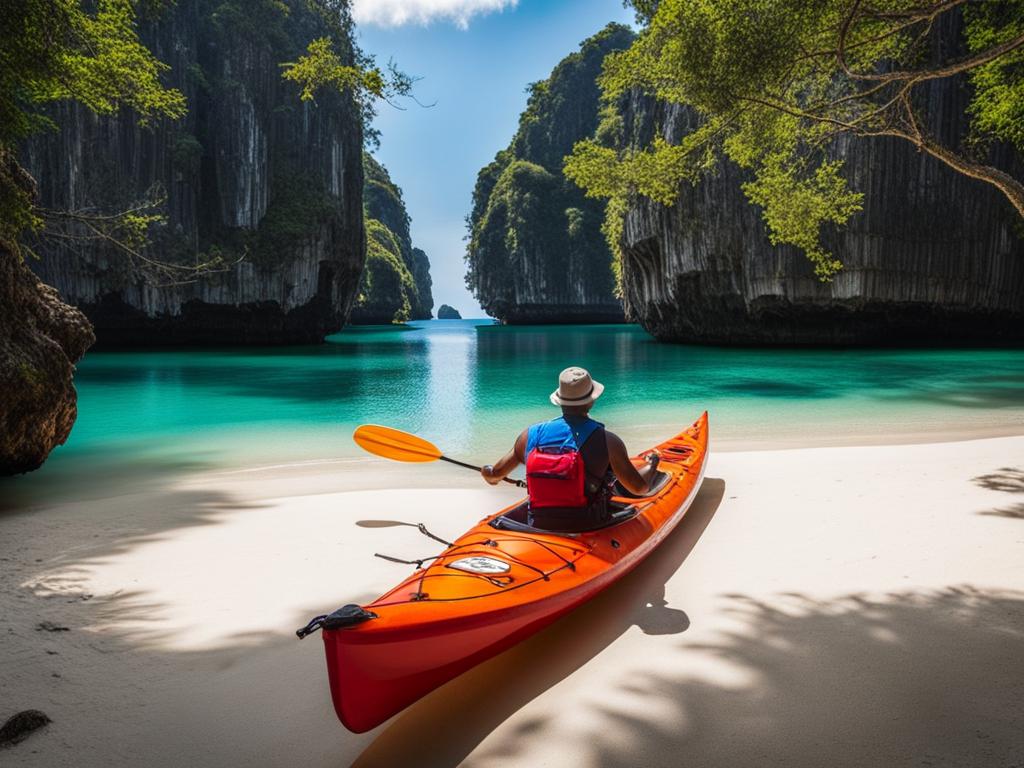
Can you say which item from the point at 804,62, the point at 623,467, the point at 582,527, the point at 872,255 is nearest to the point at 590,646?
the point at 582,527

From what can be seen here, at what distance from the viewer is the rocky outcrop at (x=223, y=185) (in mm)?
23906

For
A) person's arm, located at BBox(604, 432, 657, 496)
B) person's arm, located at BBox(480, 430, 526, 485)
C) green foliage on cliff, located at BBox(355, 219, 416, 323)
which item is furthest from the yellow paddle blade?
green foliage on cliff, located at BBox(355, 219, 416, 323)

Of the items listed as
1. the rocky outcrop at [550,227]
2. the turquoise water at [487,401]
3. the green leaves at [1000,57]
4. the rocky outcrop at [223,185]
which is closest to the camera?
the green leaves at [1000,57]

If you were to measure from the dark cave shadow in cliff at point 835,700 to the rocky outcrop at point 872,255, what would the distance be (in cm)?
1989

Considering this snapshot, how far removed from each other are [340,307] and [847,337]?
24.8 metres

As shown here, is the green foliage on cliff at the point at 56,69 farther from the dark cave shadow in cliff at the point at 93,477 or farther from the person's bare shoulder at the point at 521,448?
the person's bare shoulder at the point at 521,448

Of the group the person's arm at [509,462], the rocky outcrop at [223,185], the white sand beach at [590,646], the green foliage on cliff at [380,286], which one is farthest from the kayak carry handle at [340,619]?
the green foliage on cliff at [380,286]

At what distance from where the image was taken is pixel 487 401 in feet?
42.1

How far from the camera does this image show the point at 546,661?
265cm

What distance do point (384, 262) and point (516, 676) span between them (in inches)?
2510

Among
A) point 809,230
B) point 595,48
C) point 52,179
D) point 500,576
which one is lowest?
point 500,576

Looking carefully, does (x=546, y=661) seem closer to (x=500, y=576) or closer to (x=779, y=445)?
(x=500, y=576)

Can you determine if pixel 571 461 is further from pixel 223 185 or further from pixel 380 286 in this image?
pixel 380 286

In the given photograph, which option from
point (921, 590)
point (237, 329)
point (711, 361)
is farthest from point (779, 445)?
point (237, 329)
